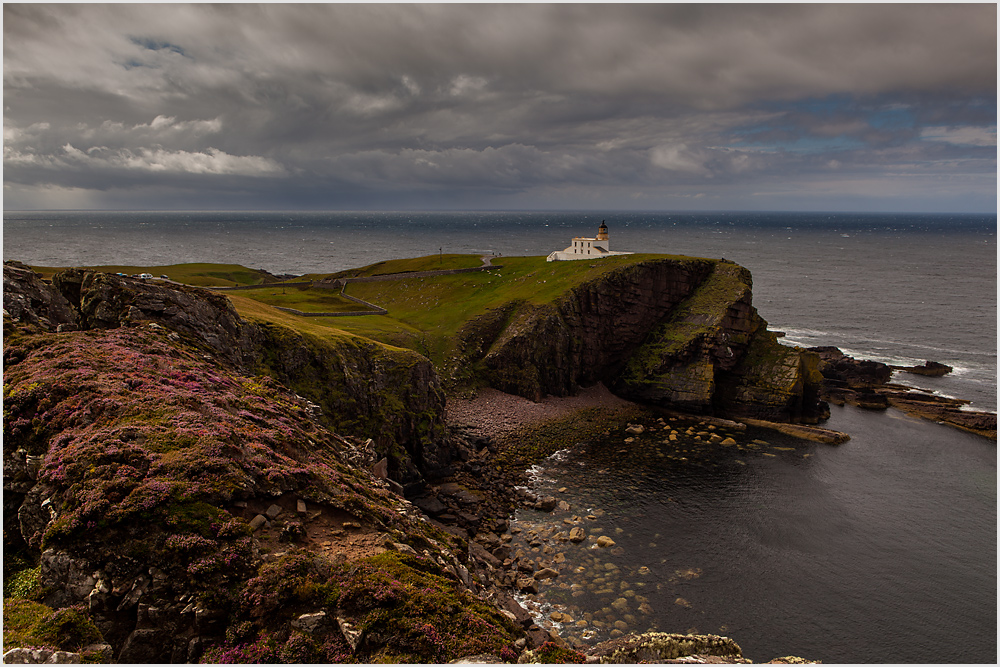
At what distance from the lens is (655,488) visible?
49625mm

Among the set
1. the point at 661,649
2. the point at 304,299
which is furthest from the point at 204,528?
the point at 304,299

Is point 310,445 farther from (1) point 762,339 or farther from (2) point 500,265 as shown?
(2) point 500,265

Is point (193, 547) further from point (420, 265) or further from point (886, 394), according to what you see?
point (420, 265)

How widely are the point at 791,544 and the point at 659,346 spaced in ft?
135

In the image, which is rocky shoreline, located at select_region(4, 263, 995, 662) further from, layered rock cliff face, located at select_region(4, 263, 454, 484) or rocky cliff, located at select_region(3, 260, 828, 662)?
layered rock cliff face, located at select_region(4, 263, 454, 484)

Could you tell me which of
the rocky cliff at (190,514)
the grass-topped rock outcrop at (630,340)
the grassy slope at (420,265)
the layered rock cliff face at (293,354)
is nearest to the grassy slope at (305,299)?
the grass-topped rock outcrop at (630,340)

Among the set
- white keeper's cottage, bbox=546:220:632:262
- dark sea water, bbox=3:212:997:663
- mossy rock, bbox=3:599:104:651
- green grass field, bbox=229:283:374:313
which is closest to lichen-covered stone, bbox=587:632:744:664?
dark sea water, bbox=3:212:997:663

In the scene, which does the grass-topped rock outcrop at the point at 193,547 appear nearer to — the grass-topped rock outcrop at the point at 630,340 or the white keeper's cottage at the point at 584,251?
the grass-topped rock outcrop at the point at 630,340

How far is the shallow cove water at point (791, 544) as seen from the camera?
3303 cm

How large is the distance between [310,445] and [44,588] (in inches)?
450

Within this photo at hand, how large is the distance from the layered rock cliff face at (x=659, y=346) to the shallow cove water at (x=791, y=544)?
37.9 feet

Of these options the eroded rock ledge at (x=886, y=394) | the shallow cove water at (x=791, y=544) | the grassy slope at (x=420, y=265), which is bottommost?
the shallow cove water at (x=791, y=544)

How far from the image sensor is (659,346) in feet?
262

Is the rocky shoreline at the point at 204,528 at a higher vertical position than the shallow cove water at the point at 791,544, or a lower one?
higher
